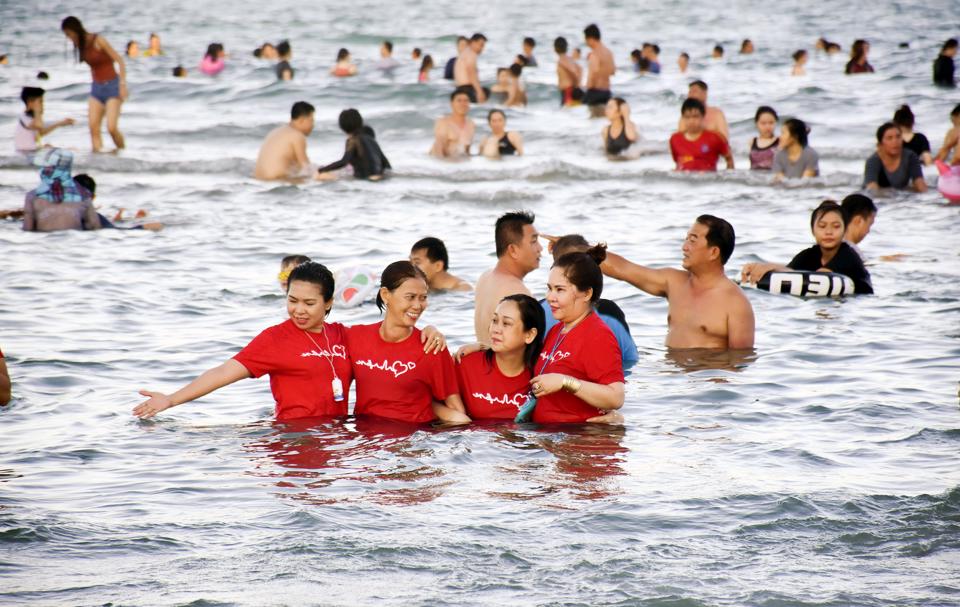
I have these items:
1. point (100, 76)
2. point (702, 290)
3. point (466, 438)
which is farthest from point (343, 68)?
point (466, 438)

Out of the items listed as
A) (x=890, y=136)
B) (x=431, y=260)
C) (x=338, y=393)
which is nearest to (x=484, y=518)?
(x=338, y=393)

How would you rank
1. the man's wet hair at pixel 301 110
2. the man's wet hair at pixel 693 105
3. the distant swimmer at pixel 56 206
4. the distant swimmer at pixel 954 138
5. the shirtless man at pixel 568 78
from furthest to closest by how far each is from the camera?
1. the shirtless man at pixel 568 78
2. the man's wet hair at pixel 301 110
3. the man's wet hair at pixel 693 105
4. the distant swimmer at pixel 954 138
5. the distant swimmer at pixel 56 206

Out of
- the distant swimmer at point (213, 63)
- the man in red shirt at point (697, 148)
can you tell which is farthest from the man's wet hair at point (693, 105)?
the distant swimmer at point (213, 63)

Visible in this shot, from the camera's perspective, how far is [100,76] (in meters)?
18.2

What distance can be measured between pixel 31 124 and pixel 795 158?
1166 cm

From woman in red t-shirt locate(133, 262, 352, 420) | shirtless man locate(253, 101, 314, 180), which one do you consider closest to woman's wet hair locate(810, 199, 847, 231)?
woman in red t-shirt locate(133, 262, 352, 420)

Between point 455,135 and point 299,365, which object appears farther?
point 455,135

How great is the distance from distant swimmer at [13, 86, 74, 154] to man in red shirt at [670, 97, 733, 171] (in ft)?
31.4

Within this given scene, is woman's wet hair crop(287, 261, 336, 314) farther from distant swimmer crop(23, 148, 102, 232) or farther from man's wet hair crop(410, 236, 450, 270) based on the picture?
distant swimmer crop(23, 148, 102, 232)

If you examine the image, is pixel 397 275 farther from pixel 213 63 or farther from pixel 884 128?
pixel 213 63

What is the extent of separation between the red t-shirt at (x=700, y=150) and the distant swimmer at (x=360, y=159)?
4344 millimetres

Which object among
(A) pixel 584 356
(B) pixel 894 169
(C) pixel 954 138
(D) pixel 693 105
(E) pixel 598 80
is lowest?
(A) pixel 584 356

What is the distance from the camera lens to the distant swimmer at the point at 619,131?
63.1ft

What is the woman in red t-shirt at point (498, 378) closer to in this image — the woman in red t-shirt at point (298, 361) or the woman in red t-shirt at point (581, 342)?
the woman in red t-shirt at point (581, 342)
